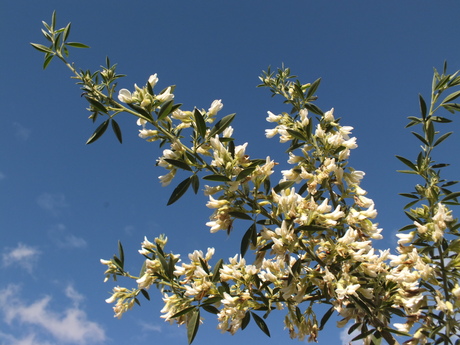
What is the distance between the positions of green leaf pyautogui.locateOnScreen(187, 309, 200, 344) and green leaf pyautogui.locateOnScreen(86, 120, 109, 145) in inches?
45.4

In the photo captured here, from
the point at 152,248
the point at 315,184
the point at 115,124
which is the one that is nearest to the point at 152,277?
the point at 152,248

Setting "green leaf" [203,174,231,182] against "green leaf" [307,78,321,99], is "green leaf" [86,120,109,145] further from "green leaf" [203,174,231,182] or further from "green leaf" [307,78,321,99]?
"green leaf" [307,78,321,99]

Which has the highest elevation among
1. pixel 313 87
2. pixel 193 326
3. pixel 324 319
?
pixel 313 87

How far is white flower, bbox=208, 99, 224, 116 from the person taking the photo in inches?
89.7

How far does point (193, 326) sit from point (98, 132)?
123 centimetres

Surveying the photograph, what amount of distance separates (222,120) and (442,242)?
1427 millimetres

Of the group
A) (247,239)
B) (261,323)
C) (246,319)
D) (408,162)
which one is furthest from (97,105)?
(408,162)

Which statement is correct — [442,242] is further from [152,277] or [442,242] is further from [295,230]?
[152,277]

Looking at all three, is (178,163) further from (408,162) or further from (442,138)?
(442,138)

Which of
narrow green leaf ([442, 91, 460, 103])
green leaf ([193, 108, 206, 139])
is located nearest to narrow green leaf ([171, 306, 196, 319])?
green leaf ([193, 108, 206, 139])

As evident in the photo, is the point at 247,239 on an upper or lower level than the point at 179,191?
lower

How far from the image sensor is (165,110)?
6.57 feet

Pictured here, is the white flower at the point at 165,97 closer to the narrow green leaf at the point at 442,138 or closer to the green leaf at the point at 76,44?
the green leaf at the point at 76,44

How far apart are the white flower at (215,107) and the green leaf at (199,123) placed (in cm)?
22
